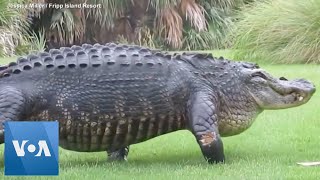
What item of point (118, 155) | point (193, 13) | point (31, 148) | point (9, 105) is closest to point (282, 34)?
point (193, 13)

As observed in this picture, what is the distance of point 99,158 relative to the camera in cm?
501

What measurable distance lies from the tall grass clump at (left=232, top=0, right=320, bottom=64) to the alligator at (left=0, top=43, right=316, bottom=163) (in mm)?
7052

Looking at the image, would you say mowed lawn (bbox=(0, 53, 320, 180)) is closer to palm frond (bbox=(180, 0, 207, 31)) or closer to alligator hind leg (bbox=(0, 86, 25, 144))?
alligator hind leg (bbox=(0, 86, 25, 144))

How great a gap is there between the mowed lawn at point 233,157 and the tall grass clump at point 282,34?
5.36 meters

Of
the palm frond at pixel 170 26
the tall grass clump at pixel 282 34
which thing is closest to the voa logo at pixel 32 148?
the tall grass clump at pixel 282 34

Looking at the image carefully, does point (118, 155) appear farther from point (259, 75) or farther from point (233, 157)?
point (259, 75)

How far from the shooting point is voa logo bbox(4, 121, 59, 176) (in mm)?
3721

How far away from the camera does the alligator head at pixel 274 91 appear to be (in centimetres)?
493

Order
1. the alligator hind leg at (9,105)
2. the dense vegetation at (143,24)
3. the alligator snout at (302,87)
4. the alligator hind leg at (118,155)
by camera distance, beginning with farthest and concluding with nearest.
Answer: the dense vegetation at (143,24), the alligator snout at (302,87), the alligator hind leg at (118,155), the alligator hind leg at (9,105)

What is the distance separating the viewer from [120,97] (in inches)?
181

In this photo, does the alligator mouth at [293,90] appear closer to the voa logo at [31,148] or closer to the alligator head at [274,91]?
the alligator head at [274,91]

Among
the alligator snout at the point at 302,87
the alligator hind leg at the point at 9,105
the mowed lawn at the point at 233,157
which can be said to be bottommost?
the mowed lawn at the point at 233,157

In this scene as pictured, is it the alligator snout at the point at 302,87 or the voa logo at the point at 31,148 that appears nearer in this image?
the voa logo at the point at 31,148

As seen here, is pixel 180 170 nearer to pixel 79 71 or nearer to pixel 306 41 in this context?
pixel 79 71
